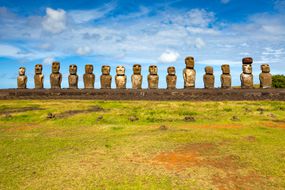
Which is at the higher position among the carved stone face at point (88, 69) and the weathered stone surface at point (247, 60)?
the weathered stone surface at point (247, 60)

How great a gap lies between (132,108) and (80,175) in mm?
9238

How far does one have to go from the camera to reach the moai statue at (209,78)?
2217 centimetres

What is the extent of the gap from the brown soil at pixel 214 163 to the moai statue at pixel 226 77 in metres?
15.5

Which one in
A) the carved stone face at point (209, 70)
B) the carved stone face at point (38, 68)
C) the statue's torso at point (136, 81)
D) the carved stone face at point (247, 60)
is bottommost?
the statue's torso at point (136, 81)

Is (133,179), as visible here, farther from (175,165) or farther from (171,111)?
(171,111)

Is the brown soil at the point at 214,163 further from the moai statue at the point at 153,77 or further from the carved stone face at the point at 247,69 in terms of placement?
the carved stone face at the point at 247,69

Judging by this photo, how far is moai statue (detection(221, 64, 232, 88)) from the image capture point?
2218 cm

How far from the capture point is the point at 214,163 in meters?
5.86

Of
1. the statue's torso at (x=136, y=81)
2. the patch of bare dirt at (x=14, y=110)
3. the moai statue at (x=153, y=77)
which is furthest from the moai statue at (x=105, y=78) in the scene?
the patch of bare dirt at (x=14, y=110)

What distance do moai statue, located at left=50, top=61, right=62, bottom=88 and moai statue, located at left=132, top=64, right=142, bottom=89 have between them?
18.8ft

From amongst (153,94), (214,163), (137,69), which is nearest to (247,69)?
(153,94)

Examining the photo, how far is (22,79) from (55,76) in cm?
281

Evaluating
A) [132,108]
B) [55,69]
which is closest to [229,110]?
[132,108]

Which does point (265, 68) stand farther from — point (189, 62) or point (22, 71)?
point (22, 71)
